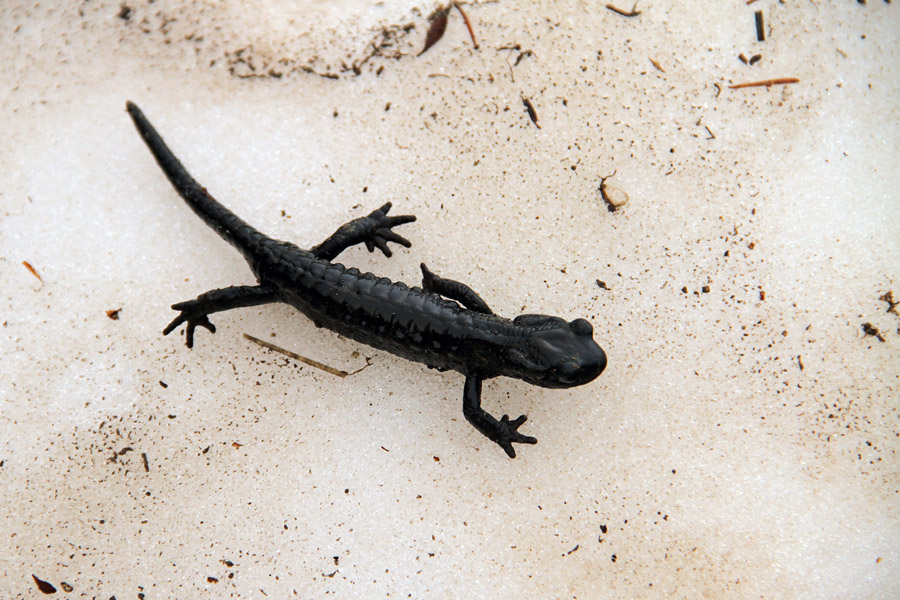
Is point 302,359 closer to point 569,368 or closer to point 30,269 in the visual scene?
point 569,368

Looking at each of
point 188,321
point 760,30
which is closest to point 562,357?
point 188,321

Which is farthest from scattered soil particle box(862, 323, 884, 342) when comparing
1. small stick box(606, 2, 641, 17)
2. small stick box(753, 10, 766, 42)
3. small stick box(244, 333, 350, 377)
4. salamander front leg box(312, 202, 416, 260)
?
small stick box(244, 333, 350, 377)

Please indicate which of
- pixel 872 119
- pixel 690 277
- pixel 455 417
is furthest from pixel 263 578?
pixel 872 119

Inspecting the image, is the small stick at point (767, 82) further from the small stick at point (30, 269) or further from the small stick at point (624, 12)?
the small stick at point (30, 269)

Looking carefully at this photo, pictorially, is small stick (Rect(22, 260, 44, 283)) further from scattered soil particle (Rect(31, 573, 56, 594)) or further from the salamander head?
the salamander head

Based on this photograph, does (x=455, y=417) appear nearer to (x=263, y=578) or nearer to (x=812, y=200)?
(x=263, y=578)

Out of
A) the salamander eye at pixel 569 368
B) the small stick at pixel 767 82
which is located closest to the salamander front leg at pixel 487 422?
the salamander eye at pixel 569 368

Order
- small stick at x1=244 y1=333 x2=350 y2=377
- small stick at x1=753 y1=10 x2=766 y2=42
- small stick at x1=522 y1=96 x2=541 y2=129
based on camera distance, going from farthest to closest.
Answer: small stick at x1=753 y1=10 x2=766 y2=42 < small stick at x1=522 y1=96 x2=541 y2=129 < small stick at x1=244 y1=333 x2=350 y2=377
